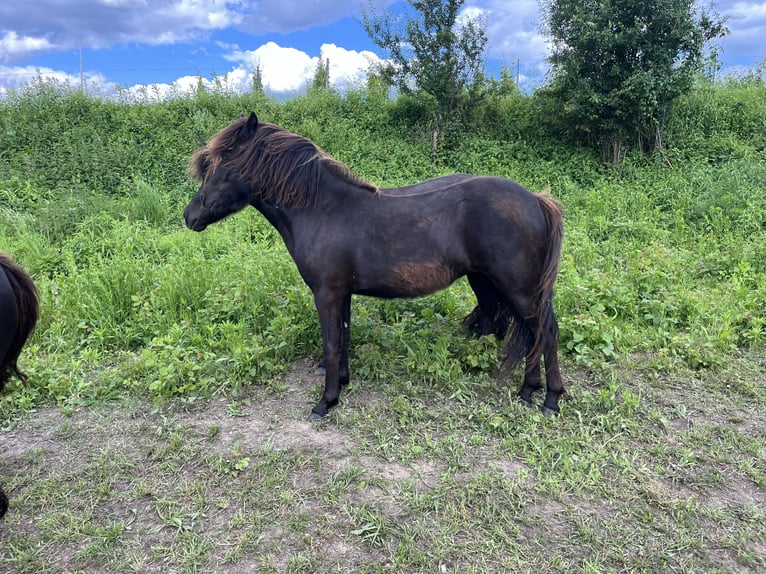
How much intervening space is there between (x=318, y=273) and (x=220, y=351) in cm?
129

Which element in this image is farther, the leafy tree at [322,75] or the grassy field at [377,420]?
the leafy tree at [322,75]

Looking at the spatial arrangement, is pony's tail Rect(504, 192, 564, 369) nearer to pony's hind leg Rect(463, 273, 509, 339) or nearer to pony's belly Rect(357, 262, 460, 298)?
pony's hind leg Rect(463, 273, 509, 339)

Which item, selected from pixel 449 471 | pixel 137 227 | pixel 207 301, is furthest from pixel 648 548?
pixel 137 227

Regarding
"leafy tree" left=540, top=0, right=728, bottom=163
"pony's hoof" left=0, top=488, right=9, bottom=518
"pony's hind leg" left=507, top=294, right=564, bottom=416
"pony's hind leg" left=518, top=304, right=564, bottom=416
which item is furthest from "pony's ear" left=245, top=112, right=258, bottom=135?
"leafy tree" left=540, top=0, right=728, bottom=163

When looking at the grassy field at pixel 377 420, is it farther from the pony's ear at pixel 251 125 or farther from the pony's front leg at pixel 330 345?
the pony's ear at pixel 251 125

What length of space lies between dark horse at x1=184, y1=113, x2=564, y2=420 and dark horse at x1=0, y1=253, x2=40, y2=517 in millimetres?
1097

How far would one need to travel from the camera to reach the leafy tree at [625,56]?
842 cm

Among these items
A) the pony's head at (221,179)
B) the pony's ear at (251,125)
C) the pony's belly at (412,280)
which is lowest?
the pony's belly at (412,280)

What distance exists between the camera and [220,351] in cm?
396

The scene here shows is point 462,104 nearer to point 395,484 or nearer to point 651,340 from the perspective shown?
point 651,340

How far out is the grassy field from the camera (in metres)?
2.33

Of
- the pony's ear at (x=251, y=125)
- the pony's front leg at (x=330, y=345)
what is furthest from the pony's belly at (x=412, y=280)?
the pony's ear at (x=251, y=125)

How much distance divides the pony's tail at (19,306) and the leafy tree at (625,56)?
9027mm

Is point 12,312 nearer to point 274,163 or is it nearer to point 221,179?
point 221,179
